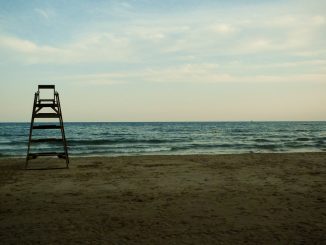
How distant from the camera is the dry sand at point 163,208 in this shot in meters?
4.57

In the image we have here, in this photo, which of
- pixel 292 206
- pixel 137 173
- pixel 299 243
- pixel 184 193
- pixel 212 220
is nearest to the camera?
pixel 299 243

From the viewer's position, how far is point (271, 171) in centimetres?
1110

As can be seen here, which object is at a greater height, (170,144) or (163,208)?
(163,208)

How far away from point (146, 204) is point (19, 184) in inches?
161

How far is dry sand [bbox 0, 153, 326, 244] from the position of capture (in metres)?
4.57

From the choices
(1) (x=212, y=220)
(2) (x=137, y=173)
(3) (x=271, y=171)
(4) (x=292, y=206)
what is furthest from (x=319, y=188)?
(2) (x=137, y=173)

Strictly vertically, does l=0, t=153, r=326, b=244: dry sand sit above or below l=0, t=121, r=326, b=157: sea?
above

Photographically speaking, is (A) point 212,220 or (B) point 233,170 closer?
(A) point 212,220

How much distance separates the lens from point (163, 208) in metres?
6.07

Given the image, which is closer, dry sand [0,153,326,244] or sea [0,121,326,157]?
dry sand [0,153,326,244]

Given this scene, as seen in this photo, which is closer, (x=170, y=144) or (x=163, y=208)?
(x=163, y=208)

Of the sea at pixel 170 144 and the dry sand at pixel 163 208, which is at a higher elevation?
the dry sand at pixel 163 208

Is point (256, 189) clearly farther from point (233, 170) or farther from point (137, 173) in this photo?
point (137, 173)

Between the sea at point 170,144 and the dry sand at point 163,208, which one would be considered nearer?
the dry sand at point 163,208
